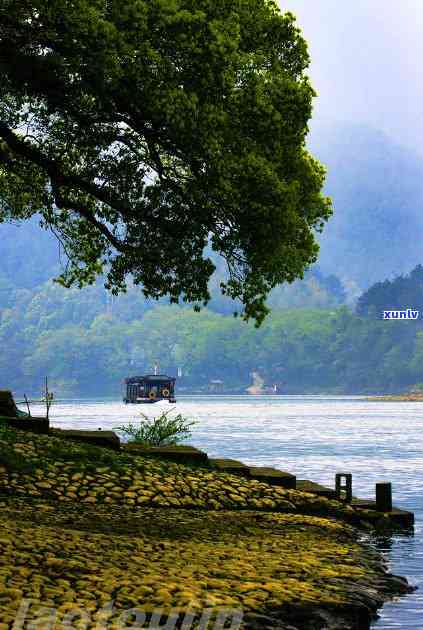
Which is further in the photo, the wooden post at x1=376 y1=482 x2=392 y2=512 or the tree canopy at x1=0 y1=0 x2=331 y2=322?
the wooden post at x1=376 y1=482 x2=392 y2=512

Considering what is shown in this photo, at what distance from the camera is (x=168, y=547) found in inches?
627

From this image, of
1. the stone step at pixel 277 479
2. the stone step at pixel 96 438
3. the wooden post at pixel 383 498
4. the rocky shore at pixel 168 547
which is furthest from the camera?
the stone step at pixel 96 438

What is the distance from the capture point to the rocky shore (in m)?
12.2

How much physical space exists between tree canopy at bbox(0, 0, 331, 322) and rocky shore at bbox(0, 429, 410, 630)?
5.98 meters

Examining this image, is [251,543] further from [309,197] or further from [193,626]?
[309,197]

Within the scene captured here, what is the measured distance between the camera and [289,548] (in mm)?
17047

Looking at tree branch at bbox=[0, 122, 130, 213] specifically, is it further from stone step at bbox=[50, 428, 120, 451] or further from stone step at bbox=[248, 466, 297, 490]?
stone step at bbox=[248, 466, 297, 490]

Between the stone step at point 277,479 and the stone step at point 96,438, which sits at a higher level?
the stone step at point 96,438

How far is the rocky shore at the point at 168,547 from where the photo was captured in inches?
482

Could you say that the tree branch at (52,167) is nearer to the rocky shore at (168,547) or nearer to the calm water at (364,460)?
the rocky shore at (168,547)

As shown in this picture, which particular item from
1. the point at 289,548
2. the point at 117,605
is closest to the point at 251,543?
the point at 289,548

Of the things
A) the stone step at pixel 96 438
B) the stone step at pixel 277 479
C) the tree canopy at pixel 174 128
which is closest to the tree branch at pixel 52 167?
the tree canopy at pixel 174 128

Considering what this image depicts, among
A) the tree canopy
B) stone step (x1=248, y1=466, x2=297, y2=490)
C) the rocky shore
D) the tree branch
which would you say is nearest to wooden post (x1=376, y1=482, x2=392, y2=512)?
the rocky shore

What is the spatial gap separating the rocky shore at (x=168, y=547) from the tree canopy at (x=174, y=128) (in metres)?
5.98
